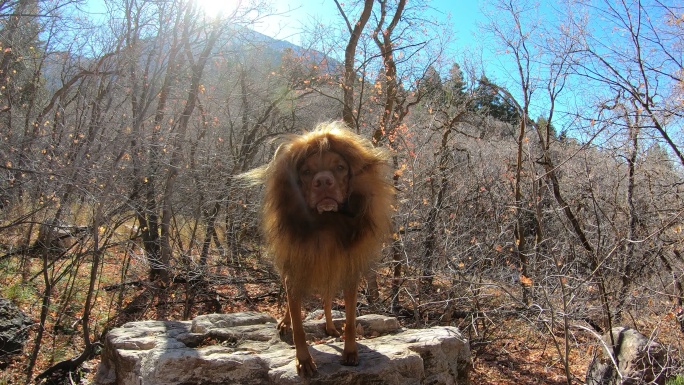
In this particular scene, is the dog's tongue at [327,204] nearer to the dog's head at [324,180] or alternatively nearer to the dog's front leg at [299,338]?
the dog's head at [324,180]

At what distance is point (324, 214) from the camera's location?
3324mm

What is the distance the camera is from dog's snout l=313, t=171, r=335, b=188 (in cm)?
313

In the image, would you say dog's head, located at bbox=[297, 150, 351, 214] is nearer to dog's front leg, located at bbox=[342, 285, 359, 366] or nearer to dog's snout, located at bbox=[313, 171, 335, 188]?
dog's snout, located at bbox=[313, 171, 335, 188]

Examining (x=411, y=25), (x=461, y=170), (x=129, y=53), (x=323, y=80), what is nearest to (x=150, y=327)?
(x=129, y=53)

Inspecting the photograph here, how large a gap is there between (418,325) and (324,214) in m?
4.04

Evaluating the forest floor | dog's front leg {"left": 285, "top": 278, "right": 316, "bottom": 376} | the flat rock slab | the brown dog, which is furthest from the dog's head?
the forest floor

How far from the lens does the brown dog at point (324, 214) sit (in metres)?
3.27

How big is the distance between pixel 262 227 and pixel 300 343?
96 centimetres

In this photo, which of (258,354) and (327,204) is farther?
(258,354)

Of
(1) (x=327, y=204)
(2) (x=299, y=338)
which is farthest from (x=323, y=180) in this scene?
(2) (x=299, y=338)

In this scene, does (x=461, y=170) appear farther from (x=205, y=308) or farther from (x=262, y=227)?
(x=262, y=227)

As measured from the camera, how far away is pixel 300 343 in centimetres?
335

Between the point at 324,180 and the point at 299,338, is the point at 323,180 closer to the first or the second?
the point at 324,180

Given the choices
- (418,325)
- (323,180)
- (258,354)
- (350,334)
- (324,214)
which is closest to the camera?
(323,180)
